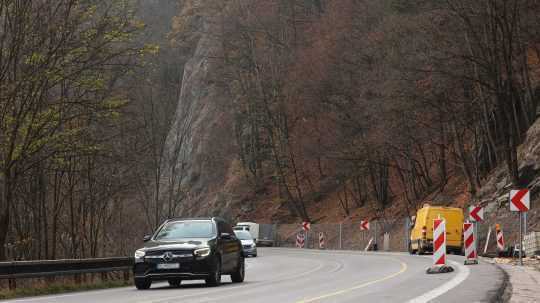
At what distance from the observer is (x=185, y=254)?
67.8 feet

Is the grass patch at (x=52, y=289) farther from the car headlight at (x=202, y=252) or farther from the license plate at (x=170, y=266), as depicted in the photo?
the car headlight at (x=202, y=252)

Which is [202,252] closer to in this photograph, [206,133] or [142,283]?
[142,283]

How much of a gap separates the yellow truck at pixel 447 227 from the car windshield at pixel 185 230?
814 inches

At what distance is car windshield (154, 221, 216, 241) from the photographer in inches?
854

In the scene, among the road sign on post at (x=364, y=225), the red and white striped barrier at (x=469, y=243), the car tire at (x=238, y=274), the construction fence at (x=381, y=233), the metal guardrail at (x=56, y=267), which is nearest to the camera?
the metal guardrail at (x=56, y=267)

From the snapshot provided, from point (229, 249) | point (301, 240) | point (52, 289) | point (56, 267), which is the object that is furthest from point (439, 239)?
point (301, 240)

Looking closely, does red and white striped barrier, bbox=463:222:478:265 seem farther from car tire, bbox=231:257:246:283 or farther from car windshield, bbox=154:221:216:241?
car windshield, bbox=154:221:216:241

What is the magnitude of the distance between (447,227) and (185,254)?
23092mm

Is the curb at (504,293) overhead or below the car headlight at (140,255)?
below

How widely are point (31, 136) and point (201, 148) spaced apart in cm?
7251

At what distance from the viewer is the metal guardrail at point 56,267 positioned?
65.6 feet

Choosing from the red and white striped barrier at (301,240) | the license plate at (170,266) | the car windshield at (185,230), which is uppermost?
the car windshield at (185,230)

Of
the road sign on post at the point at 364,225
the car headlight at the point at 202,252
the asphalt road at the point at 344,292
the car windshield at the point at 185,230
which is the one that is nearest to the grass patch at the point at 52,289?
the asphalt road at the point at 344,292

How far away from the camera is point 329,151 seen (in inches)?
2472
